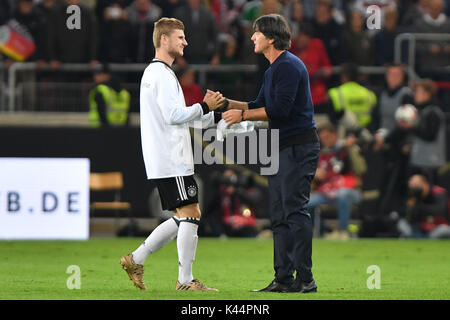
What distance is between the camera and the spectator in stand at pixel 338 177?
718 inches

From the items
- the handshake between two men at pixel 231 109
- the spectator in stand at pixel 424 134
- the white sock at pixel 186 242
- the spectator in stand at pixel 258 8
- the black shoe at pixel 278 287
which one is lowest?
the black shoe at pixel 278 287

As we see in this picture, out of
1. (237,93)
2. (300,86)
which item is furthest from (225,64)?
(300,86)

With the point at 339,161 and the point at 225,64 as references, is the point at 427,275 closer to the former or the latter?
the point at 339,161

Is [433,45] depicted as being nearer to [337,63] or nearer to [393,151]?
[337,63]

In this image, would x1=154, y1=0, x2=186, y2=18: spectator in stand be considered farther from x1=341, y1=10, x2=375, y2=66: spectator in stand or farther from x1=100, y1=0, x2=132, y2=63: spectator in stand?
x1=341, y1=10, x2=375, y2=66: spectator in stand

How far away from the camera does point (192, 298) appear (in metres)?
9.60

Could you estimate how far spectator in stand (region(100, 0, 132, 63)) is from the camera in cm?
2053

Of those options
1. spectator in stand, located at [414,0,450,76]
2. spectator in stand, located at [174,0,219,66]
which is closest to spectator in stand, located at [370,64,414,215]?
spectator in stand, located at [414,0,450,76]

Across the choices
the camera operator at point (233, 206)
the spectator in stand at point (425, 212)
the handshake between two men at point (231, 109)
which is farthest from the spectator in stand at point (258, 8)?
the handshake between two men at point (231, 109)

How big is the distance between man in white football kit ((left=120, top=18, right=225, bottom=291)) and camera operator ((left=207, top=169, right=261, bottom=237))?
7.99 meters

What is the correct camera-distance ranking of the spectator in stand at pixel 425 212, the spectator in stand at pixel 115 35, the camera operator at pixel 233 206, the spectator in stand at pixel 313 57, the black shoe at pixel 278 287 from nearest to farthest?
1. the black shoe at pixel 278 287
2. the spectator in stand at pixel 425 212
3. the camera operator at pixel 233 206
4. the spectator in stand at pixel 313 57
5. the spectator in stand at pixel 115 35

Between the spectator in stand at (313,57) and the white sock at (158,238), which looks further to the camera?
the spectator in stand at (313,57)

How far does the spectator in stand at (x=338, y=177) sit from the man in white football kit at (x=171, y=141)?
8.01 m

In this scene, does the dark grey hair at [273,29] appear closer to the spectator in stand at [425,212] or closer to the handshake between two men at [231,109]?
the handshake between two men at [231,109]
